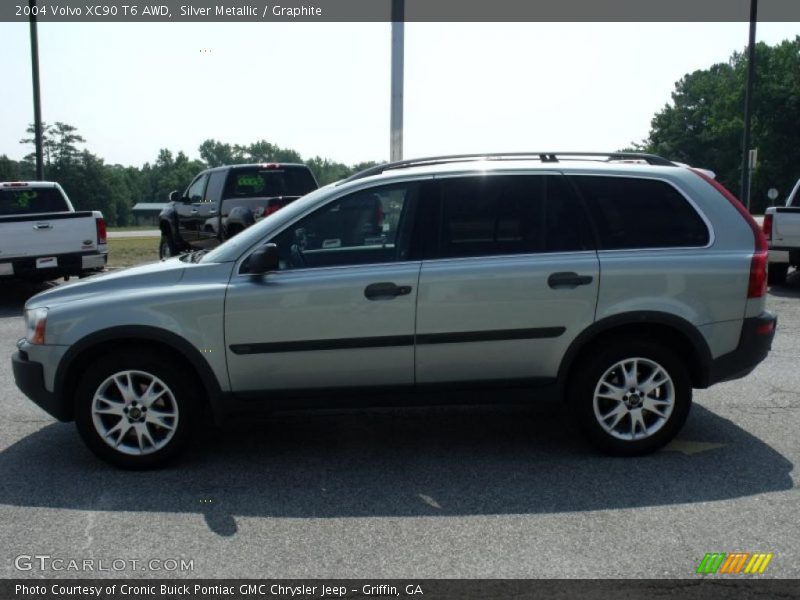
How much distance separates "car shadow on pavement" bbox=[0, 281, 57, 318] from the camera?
12.3 m

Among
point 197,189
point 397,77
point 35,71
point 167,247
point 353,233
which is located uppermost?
point 35,71

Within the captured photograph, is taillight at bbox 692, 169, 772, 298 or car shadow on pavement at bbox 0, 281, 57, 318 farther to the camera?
car shadow on pavement at bbox 0, 281, 57, 318

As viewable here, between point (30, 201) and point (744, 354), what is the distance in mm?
12208

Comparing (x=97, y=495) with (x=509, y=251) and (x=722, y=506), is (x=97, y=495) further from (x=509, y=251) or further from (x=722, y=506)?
(x=722, y=506)

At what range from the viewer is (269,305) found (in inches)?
199

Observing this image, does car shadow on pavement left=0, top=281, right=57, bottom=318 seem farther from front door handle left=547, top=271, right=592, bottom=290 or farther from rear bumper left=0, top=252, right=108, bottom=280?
front door handle left=547, top=271, right=592, bottom=290

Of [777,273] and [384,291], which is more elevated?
[384,291]

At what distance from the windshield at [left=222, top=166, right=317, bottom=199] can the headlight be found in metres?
9.88

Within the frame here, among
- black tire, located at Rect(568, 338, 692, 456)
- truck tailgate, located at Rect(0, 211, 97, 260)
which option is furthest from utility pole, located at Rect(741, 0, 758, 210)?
black tire, located at Rect(568, 338, 692, 456)

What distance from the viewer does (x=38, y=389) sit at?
17.1ft

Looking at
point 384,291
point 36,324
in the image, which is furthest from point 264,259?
point 36,324

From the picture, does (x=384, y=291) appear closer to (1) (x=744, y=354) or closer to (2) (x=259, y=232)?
(2) (x=259, y=232)

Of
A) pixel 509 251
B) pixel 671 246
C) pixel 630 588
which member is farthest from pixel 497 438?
pixel 630 588

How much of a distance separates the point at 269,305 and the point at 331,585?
6.24 ft
